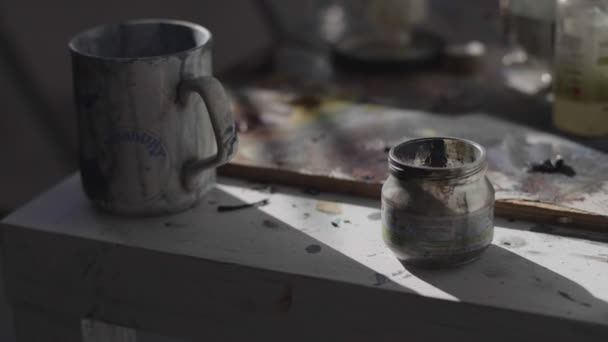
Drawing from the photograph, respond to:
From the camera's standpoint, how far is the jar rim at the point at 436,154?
773 millimetres

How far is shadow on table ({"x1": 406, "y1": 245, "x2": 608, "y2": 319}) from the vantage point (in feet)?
2.41

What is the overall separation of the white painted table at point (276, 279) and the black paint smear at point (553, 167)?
4.7 inches

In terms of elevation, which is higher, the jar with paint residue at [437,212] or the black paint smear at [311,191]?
the jar with paint residue at [437,212]

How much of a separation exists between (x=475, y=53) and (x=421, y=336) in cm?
70

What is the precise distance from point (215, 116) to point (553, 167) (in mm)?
395

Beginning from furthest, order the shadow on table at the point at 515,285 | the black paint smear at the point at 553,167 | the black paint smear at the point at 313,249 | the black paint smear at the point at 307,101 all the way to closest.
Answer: the black paint smear at the point at 307,101
the black paint smear at the point at 553,167
the black paint smear at the point at 313,249
the shadow on table at the point at 515,285

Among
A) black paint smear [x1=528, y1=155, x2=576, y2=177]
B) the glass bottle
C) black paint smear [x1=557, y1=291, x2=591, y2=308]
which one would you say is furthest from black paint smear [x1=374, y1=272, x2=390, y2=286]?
the glass bottle

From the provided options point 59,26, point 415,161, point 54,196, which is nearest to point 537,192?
point 415,161

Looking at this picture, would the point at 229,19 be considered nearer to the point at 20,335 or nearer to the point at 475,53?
the point at 475,53

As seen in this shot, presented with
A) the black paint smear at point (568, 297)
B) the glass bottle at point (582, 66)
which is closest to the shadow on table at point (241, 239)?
the black paint smear at point (568, 297)

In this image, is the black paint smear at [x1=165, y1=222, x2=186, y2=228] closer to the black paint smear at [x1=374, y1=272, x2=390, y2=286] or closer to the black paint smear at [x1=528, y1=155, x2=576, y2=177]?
the black paint smear at [x1=374, y1=272, x2=390, y2=286]

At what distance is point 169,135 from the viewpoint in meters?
0.88

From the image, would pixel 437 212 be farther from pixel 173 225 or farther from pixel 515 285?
pixel 173 225

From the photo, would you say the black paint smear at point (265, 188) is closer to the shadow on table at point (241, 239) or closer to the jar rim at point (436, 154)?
the shadow on table at point (241, 239)
